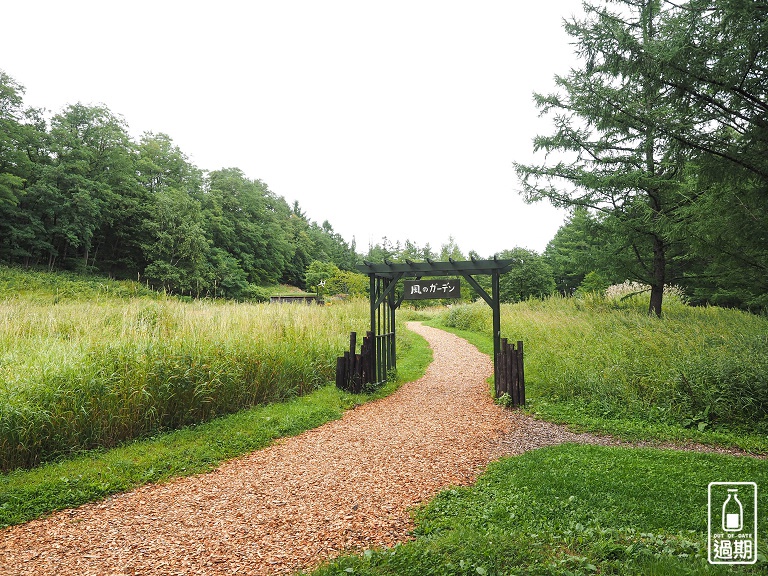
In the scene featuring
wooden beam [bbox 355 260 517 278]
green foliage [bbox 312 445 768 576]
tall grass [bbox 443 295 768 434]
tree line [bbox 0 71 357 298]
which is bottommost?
green foliage [bbox 312 445 768 576]

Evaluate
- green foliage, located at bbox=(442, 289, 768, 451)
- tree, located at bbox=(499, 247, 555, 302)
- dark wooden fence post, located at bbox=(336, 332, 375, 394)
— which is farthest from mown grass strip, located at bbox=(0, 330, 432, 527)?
tree, located at bbox=(499, 247, 555, 302)

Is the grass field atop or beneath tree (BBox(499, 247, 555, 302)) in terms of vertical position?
beneath

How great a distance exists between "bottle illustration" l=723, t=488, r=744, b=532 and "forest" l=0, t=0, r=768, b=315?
3681mm

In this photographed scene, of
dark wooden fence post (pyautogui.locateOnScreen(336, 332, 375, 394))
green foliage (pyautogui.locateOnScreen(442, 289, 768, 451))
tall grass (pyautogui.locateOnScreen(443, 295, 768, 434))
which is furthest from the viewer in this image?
dark wooden fence post (pyautogui.locateOnScreen(336, 332, 375, 394))

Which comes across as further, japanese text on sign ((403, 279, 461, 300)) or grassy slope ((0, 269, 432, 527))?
japanese text on sign ((403, 279, 461, 300))

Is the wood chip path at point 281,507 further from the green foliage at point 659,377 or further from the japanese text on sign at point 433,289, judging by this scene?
the japanese text on sign at point 433,289

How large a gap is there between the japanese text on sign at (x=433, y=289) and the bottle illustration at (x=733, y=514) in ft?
16.7

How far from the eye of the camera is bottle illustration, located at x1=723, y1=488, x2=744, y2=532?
9.14 ft

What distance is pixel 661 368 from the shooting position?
6406mm

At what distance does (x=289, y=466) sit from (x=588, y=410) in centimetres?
432

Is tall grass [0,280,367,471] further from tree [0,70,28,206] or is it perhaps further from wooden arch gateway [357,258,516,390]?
tree [0,70,28,206]

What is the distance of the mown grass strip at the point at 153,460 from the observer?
148 inches

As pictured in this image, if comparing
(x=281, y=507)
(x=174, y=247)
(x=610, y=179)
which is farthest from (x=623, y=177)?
(x=174, y=247)

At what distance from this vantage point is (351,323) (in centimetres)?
1252
